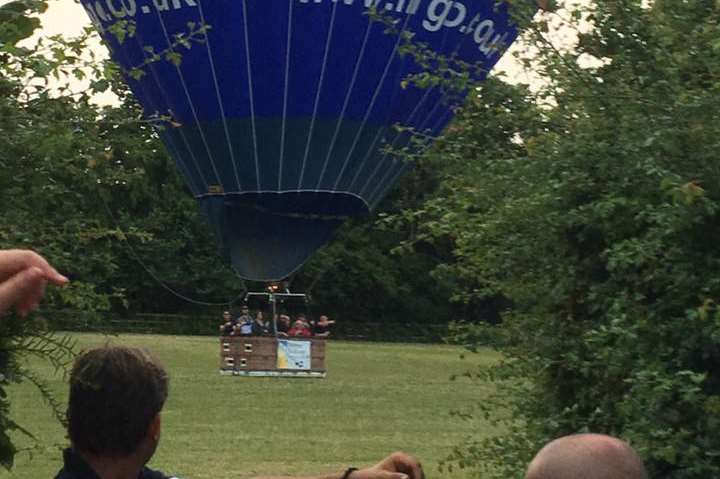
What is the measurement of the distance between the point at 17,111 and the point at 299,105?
1648 centimetres

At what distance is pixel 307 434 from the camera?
14047 mm

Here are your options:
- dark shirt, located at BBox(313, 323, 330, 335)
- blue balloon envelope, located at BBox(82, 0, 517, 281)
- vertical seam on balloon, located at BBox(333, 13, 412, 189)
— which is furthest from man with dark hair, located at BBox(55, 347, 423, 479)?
dark shirt, located at BBox(313, 323, 330, 335)

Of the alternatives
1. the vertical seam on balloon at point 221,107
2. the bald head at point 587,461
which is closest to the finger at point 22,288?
the bald head at point 587,461

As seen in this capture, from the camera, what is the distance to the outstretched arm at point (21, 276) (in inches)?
78.8

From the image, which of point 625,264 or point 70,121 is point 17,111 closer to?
point 70,121

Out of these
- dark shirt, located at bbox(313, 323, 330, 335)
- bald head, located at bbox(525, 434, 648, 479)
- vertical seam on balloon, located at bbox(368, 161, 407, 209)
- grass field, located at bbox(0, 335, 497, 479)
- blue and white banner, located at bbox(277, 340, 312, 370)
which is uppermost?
vertical seam on balloon, located at bbox(368, 161, 407, 209)

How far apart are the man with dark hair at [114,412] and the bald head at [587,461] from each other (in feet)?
0.91

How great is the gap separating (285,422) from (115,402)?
43.0 feet

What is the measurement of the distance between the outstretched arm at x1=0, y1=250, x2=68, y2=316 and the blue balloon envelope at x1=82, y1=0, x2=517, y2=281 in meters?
14.9

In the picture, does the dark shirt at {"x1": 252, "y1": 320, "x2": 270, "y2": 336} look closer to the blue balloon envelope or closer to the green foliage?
the blue balloon envelope

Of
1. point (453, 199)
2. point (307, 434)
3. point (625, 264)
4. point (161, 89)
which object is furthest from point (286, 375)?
point (625, 264)

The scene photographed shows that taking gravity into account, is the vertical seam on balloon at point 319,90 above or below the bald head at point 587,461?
above

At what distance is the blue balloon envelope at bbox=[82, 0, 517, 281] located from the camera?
18.6 meters

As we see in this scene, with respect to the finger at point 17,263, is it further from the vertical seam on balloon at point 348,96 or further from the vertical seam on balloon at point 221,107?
the vertical seam on balloon at point 221,107
